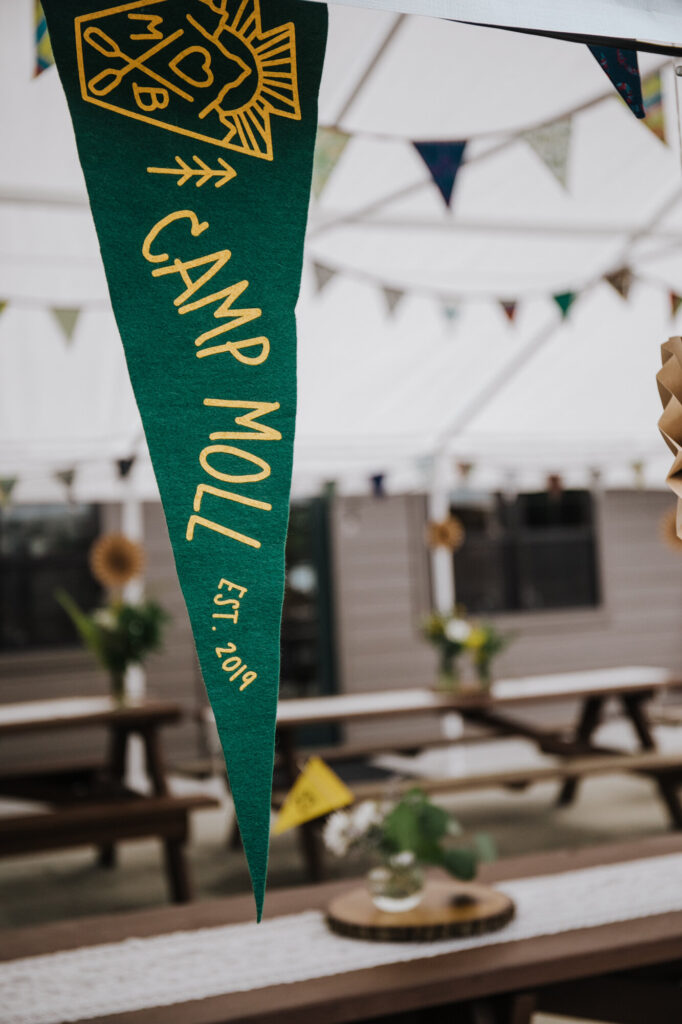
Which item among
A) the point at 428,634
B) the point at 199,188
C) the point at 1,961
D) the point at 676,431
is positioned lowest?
the point at 1,961

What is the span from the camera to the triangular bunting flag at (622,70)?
1.53 meters

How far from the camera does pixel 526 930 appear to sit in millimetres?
2008

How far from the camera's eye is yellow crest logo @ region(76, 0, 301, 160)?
1201 millimetres

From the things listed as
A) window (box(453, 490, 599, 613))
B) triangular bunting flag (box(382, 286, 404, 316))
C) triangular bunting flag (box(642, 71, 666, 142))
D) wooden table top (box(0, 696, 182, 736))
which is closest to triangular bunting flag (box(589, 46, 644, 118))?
triangular bunting flag (box(642, 71, 666, 142))

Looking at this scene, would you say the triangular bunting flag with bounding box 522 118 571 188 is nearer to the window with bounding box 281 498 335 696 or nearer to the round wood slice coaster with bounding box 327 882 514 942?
the round wood slice coaster with bounding box 327 882 514 942

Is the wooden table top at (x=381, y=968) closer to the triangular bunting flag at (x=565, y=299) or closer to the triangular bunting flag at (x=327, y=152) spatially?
the triangular bunting flag at (x=327, y=152)

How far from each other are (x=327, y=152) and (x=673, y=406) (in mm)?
1887

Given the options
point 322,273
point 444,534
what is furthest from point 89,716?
point 444,534

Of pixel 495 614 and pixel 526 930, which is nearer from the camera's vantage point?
pixel 526 930

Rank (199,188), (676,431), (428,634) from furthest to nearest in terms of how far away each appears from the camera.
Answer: (428,634)
(676,431)
(199,188)

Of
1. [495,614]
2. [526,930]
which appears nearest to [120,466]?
[495,614]

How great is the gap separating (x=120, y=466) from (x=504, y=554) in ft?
13.4

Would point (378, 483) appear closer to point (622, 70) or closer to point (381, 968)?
point (381, 968)

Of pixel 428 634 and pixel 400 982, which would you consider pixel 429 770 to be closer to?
pixel 428 634
